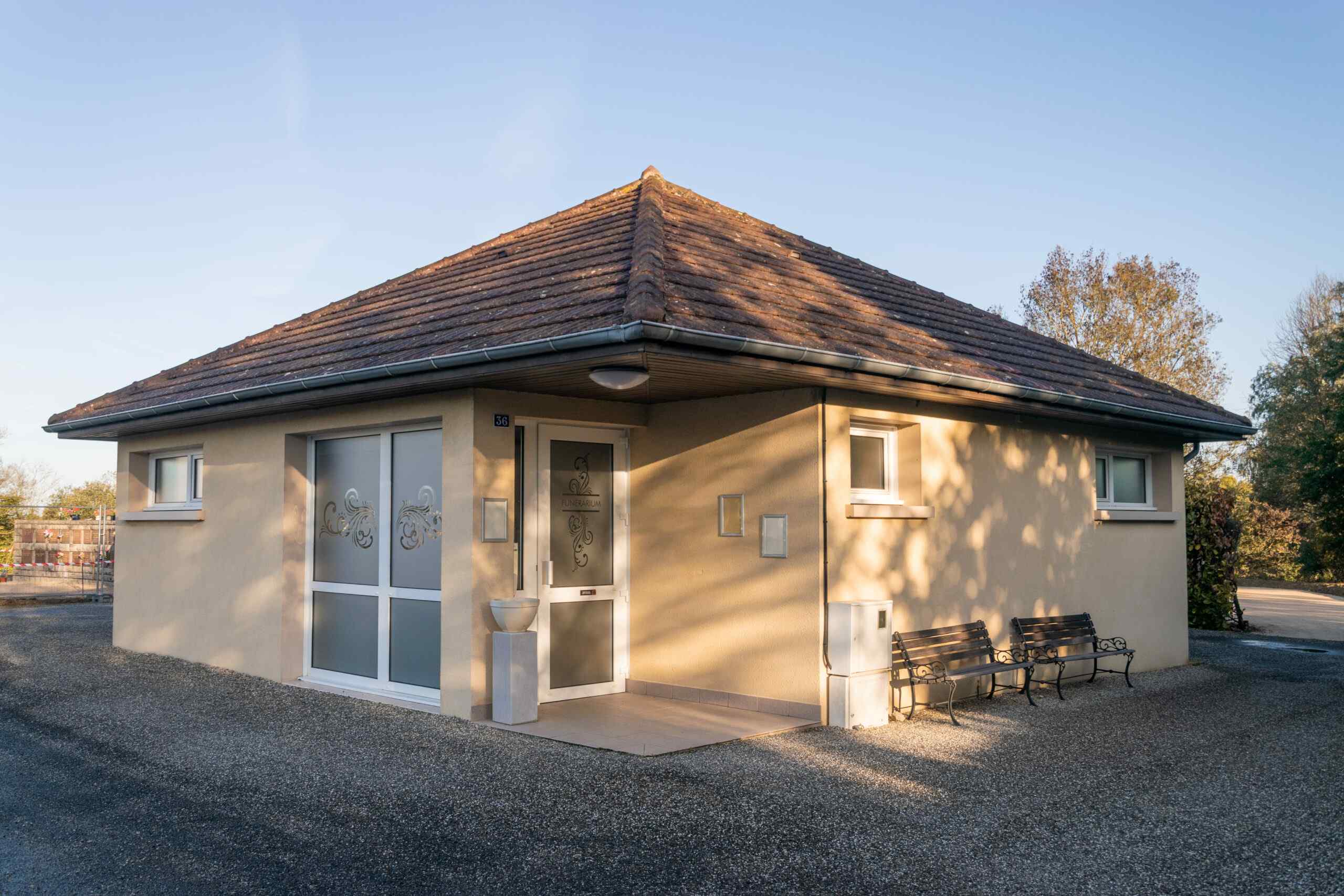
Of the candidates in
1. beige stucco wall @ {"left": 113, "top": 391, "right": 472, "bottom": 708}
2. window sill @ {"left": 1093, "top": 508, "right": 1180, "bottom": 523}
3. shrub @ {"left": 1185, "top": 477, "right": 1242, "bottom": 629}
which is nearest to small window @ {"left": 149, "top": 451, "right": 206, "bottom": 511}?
beige stucco wall @ {"left": 113, "top": 391, "right": 472, "bottom": 708}

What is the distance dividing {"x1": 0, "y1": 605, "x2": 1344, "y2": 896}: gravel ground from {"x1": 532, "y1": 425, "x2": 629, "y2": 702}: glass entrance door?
4.61 feet

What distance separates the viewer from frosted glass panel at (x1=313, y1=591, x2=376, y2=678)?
9562 mm

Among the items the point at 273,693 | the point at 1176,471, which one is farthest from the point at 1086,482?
the point at 273,693

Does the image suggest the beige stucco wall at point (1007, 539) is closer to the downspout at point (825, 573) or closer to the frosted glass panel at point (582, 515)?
the downspout at point (825, 573)

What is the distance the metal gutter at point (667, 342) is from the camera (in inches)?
265

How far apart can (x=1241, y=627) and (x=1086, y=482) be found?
7.36m

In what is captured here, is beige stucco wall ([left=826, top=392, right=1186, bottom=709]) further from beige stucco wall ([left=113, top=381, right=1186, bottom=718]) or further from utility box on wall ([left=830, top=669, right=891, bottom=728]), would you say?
utility box on wall ([left=830, top=669, right=891, bottom=728])

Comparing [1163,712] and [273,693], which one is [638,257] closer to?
[273,693]

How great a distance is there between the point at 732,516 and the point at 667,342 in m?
2.66

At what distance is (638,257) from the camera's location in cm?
812

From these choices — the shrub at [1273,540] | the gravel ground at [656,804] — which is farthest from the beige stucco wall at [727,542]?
the shrub at [1273,540]

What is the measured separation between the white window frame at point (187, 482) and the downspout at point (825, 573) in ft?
23.6

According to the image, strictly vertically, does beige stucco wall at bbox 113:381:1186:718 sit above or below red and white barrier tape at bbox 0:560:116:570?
above

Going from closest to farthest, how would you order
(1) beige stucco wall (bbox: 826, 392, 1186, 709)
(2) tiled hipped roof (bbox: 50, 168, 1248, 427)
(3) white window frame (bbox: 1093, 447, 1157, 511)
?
(2) tiled hipped roof (bbox: 50, 168, 1248, 427)
(1) beige stucco wall (bbox: 826, 392, 1186, 709)
(3) white window frame (bbox: 1093, 447, 1157, 511)
